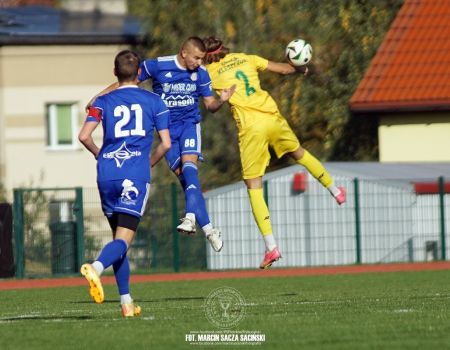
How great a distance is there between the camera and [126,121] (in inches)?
469

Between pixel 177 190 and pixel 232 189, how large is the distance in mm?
1081

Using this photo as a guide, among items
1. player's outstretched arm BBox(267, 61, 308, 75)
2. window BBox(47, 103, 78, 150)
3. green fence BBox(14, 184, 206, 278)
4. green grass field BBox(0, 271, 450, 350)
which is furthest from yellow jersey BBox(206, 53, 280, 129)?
window BBox(47, 103, 78, 150)

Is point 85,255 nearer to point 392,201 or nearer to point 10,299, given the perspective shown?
point 392,201

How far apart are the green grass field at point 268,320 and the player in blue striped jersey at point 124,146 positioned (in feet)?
2.49

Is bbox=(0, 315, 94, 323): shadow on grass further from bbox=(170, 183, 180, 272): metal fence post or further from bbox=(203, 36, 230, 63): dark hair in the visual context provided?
bbox=(170, 183, 180, 272): metal fence post

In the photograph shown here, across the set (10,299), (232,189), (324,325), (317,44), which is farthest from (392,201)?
(324,325)

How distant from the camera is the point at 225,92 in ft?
47.2

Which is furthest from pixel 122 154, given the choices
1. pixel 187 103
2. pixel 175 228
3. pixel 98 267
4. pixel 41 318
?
pixel 175 228

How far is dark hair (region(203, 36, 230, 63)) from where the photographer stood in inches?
619

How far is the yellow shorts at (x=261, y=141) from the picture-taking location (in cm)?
1619

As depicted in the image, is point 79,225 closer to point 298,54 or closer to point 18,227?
point 18,227

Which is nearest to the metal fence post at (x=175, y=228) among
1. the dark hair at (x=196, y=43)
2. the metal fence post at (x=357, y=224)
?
the metal fence post at (x=357, y=224)

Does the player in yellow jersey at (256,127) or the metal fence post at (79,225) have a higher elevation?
the player in yellow jersey at (256,127)

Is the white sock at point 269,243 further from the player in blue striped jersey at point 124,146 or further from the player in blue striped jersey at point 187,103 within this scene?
the player in blue striped jersey at point 124,146
